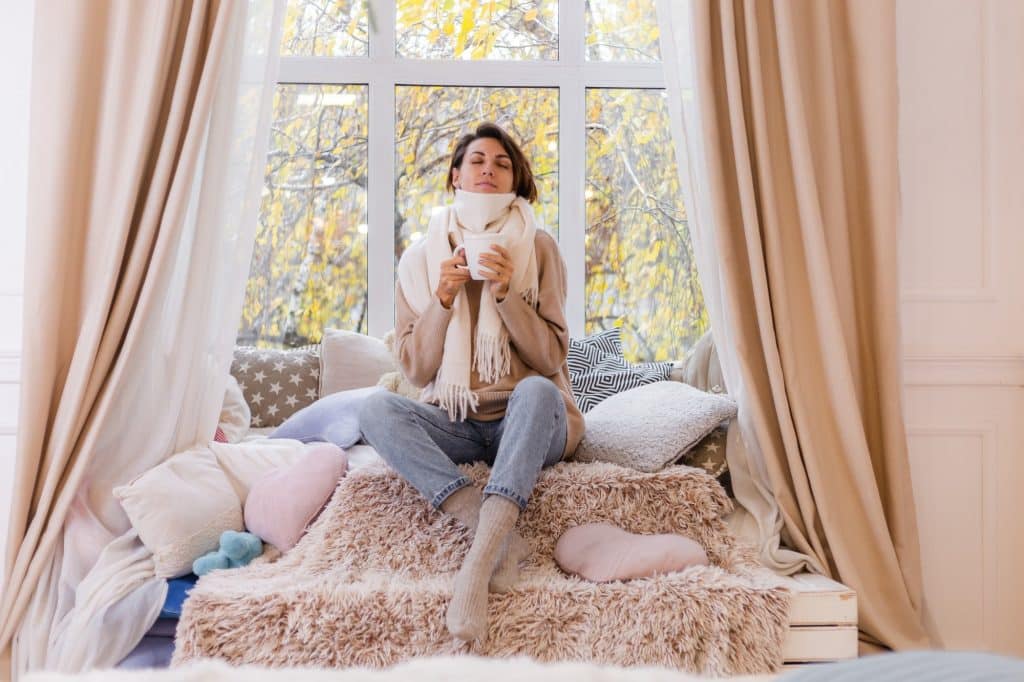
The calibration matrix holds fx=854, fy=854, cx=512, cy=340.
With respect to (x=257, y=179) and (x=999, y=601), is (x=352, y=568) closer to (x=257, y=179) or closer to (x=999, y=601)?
(x=257, y=179)

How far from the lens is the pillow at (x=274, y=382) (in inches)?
102

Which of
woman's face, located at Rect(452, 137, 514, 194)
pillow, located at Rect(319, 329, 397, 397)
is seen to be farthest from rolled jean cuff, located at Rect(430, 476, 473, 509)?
pillow, located at Rect(319, 329, 397, 397)

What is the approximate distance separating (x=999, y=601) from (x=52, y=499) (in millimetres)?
2359

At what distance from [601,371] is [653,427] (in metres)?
0.53

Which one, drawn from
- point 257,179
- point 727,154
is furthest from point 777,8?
point 257,179

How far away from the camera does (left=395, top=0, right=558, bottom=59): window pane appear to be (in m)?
2.92

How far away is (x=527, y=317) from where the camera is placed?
2.00m

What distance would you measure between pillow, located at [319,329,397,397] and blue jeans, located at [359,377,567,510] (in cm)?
65

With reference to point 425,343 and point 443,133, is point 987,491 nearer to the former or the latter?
point 425,343

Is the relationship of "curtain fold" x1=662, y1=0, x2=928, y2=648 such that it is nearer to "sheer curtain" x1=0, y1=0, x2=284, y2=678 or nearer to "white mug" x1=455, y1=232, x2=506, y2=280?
"white mug" x1=455, y1=232, x2=506, y2=280

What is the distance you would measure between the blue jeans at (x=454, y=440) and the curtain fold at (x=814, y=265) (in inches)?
21.3

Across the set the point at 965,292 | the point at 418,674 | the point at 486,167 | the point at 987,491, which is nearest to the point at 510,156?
the point at 486,167

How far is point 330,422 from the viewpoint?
2.29 metres

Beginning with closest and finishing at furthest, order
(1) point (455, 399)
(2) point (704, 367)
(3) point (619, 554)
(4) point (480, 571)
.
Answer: (4) point (480, 571) < (3) point (619, 554) < (1) point (455, 399) < (2) point (704, 367)
